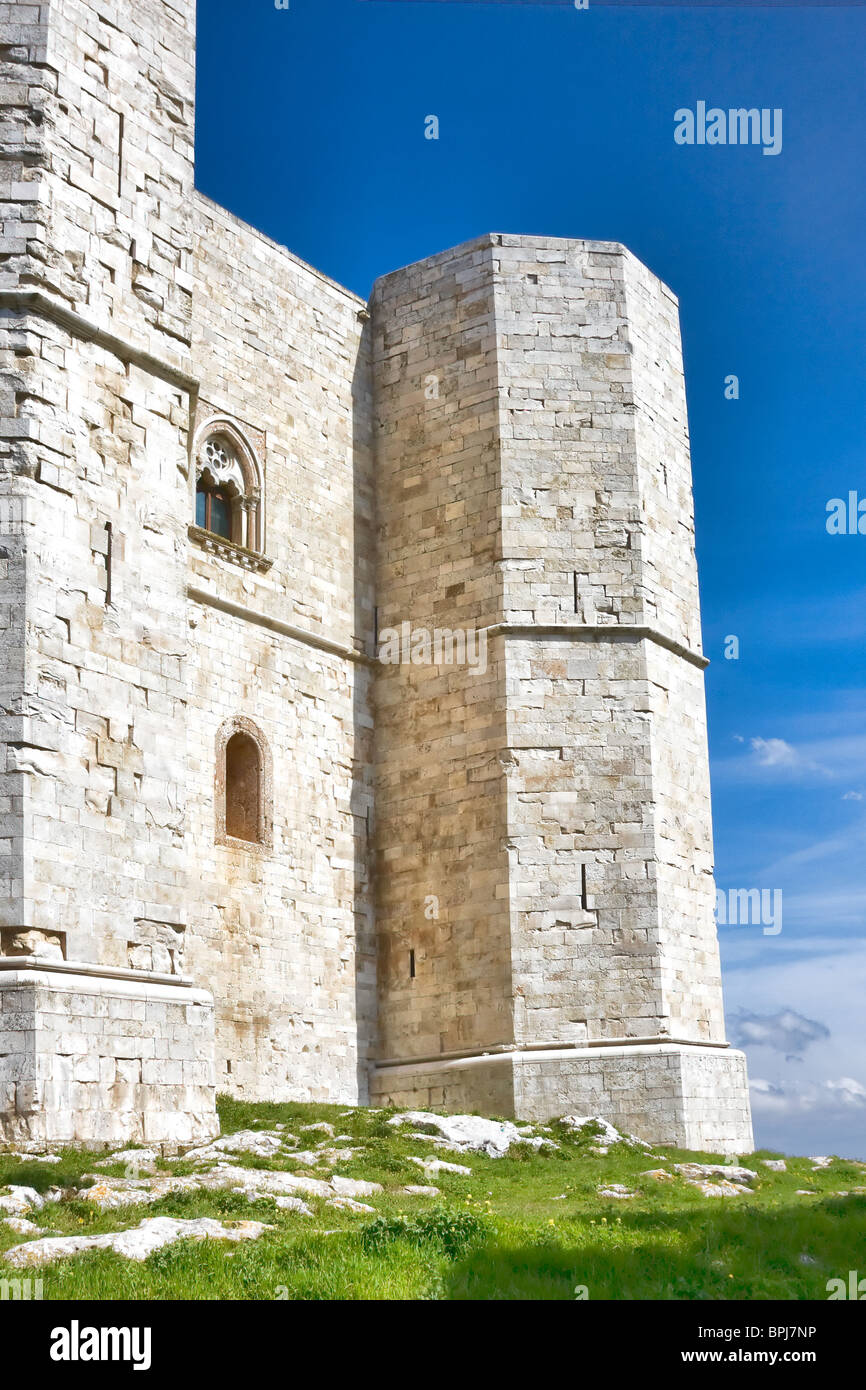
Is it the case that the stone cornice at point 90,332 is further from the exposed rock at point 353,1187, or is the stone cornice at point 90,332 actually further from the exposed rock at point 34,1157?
the exposed rock at point 353,1187

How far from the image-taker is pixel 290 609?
16.3 meters

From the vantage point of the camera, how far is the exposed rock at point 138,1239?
Result: 7.09 metres

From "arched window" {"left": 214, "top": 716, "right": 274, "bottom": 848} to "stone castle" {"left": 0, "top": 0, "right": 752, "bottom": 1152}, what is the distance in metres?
0.03

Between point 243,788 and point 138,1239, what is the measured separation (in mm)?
8341

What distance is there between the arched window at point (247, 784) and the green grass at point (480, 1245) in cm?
460

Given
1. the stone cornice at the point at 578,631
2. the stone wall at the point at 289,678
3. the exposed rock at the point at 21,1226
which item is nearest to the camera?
the exposed rock at the point at 21,1226

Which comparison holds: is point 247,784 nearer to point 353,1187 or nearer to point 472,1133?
→ point 472,1133

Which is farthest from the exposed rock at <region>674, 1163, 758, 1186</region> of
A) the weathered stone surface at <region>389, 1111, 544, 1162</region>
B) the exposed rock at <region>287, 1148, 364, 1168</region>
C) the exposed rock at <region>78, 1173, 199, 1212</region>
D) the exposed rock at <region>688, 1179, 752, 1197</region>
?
the exposed rock at <region>78, 1173, 199, 1212</region>

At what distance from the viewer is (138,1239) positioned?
7.34 metres

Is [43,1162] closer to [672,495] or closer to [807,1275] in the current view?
[807,1275]

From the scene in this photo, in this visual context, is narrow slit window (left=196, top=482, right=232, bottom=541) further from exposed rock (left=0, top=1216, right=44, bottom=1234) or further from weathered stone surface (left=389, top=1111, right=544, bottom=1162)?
exposed rock (left=0, top=1216, right=44, bottom=1234)

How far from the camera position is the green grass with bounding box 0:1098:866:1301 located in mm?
6672

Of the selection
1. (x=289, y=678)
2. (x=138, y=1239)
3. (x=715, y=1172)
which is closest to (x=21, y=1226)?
(x=138, y=1239)

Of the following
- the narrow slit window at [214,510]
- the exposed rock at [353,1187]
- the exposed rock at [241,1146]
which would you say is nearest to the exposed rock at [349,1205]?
the exposed rock at [353,1187]
